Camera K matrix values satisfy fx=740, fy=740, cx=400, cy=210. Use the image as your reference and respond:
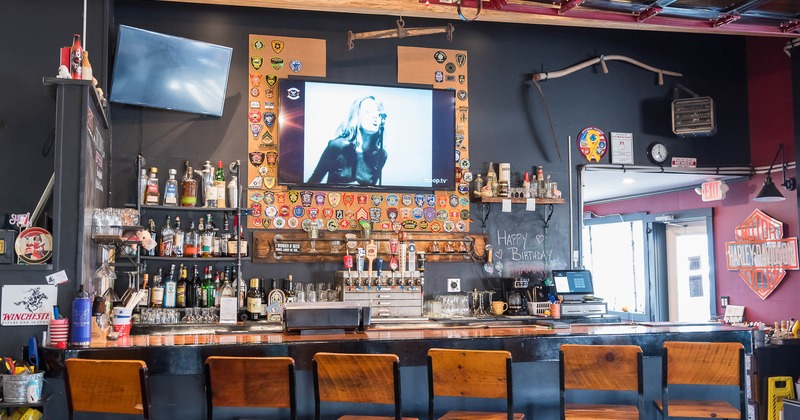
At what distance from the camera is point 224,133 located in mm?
6199

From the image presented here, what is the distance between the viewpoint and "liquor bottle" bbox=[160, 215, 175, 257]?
584cm

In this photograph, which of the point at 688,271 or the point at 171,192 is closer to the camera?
the point at 171,192

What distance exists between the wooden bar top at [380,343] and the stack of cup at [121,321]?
0.58ft

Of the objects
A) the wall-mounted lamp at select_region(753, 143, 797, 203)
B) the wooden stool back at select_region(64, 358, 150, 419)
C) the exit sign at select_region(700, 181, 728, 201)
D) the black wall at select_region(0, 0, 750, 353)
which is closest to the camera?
the wooden stool back at select_region(64, 358, 150, 419)

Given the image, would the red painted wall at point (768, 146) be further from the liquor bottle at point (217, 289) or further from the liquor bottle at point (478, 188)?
the liquor bottle at point (217, 289)

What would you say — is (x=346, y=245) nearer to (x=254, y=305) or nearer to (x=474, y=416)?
(x=254, y=305)

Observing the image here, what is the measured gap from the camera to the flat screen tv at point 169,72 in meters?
5.69

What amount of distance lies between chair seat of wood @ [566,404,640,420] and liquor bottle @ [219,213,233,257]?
3.24 m

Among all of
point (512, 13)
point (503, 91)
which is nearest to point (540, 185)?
point (503, 91)

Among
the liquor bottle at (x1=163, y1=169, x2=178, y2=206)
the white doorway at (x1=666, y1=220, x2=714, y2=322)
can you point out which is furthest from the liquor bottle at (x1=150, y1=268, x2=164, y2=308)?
the white doorway at (x1=666, y1=220, x2=714, y2=322)

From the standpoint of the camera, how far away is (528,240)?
6.78m

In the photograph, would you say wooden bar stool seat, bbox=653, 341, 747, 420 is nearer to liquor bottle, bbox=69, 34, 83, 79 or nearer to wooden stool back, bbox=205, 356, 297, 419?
wooden stool back, bbox=205, 356, 297, 419

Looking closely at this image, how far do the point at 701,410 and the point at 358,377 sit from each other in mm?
1740

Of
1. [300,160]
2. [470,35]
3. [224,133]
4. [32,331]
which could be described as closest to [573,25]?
[470,35]
